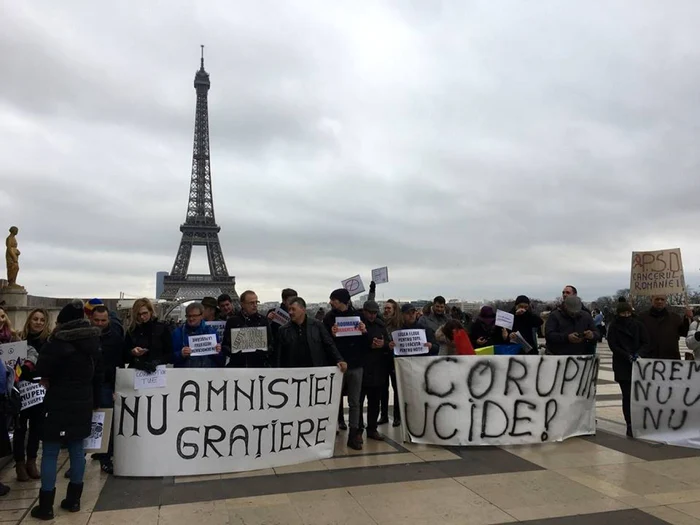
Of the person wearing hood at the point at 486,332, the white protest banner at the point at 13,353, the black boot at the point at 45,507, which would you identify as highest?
the person wearing hood at the point at 486,332

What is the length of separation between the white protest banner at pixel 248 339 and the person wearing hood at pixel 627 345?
455 cm

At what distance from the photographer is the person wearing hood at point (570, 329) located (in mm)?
7488

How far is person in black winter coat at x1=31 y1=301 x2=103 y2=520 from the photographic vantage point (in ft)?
15.1

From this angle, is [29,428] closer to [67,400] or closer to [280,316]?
[67,400]

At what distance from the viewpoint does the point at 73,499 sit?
15.5 ft

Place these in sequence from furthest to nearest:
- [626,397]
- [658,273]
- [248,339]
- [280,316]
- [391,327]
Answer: [658,273]
[391,327]
[280,316]
[626,397]
[248,339]

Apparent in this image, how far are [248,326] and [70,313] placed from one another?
7.32ft

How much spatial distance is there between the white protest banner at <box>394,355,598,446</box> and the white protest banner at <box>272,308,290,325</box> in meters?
1.80

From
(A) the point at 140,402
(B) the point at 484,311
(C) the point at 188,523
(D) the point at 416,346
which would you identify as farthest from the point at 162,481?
(B) the point at 484,311

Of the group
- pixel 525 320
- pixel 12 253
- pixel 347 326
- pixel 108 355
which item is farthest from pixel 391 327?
pixel 12 253

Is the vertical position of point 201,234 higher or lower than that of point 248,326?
higher

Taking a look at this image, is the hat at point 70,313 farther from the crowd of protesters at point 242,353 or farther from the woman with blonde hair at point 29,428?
the woman with blonde hair at point 29,428

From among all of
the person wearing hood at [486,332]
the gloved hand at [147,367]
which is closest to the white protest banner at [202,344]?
the gloved hand at [147,367]

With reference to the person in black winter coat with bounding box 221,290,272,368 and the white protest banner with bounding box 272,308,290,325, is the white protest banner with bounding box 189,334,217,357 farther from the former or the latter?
the white protest banner with bounding box 272,308,290,325
